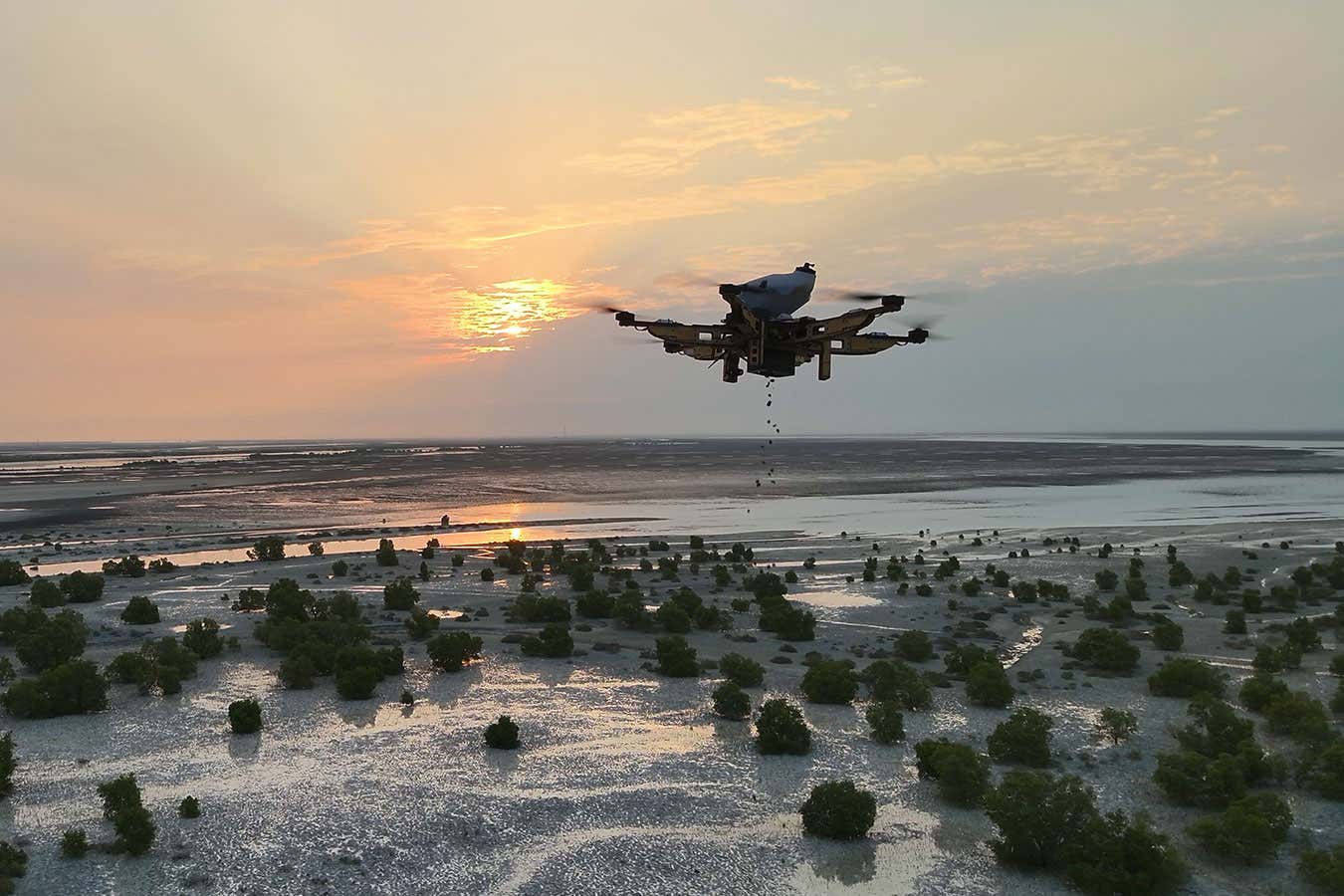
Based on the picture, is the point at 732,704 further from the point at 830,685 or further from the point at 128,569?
the point at 128,569

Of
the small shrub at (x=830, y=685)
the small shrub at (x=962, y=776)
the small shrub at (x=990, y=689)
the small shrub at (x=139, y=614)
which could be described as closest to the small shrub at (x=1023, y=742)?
the small shrub at (x=962, y=776)

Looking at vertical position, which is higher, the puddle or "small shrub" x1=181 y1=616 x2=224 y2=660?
"small shrub" x1=181 y1=616 x2=224 y2=660

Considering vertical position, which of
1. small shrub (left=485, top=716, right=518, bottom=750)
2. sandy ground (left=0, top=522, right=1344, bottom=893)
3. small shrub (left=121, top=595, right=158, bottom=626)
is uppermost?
small shrub (left=121, top=595, right=158, bottom=626)

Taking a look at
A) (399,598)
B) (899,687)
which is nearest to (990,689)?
(899,687)

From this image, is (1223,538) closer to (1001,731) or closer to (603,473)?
(1001,731)

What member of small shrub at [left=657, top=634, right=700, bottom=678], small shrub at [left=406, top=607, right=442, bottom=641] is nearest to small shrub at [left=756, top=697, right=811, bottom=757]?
small shrub at [left=657, top=634, right=700, bottom=678]

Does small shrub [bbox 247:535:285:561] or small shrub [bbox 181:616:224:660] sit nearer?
small shrub [bbox 181:616:224:660]

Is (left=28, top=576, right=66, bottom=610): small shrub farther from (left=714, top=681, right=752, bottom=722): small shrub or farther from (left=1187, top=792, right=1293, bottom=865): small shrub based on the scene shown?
(left=1187, top=792, right=1293, bottom=865): small shrub
